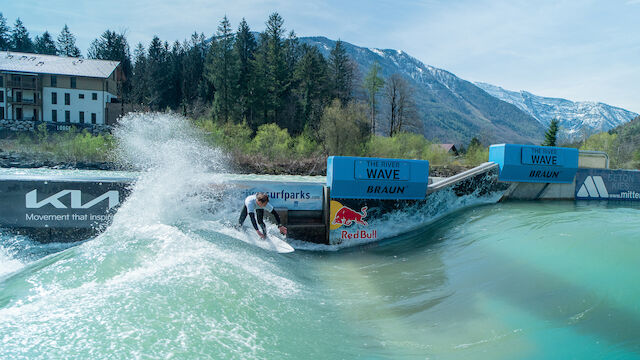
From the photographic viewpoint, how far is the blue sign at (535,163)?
1377 centimetres

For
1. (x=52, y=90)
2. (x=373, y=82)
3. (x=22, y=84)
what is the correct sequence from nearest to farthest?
(x=22, y=84) → (x=52, y=90) → (x=373, y=82)

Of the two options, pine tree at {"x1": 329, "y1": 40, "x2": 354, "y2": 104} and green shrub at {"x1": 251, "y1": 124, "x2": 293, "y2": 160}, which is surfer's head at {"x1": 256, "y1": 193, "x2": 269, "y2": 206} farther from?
pine tree at {"x1": 329, "y1": 40, "x2": 354, "y2": 104}

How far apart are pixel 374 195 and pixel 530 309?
240 inches

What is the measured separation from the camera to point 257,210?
1027 centimetres

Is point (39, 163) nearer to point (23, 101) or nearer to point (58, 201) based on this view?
point (58, 201)

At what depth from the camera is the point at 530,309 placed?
610 centimetres

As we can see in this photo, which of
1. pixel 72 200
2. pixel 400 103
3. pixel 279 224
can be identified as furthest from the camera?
pixel 400 103

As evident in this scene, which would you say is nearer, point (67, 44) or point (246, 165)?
point (246, 165)

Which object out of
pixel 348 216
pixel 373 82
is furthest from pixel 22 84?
pixel 348 216

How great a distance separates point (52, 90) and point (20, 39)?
143 ft

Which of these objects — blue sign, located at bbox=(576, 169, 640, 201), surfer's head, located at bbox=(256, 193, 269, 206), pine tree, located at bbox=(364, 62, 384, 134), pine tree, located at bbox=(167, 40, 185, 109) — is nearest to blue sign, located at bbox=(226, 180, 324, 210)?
surfer's head, located at bbox=(256, 193, 269, 206)

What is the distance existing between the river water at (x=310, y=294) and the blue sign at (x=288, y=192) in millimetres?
846

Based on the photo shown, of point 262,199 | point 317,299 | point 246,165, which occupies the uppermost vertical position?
point 246,165

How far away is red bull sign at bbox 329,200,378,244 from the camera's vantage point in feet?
37.1
